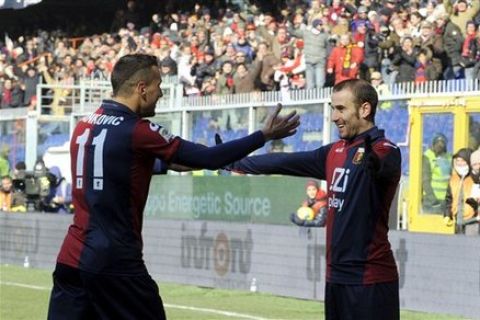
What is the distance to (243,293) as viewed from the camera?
16.7 metres

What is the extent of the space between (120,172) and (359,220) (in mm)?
1243

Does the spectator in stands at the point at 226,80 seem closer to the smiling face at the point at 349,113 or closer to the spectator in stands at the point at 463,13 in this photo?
the spectator in stands at the point at 463,13

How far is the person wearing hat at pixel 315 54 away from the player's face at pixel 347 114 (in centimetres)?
1308

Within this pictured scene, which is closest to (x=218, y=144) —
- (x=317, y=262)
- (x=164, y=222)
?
(x=317, y=262)

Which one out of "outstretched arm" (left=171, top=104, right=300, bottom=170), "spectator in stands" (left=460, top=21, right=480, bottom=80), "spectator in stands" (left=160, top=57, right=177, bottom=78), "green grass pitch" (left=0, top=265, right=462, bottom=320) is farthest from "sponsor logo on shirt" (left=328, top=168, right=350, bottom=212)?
"spectator in stands" (left=160, top=57, right=177, bottom=78)

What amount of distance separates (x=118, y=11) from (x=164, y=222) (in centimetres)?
1606

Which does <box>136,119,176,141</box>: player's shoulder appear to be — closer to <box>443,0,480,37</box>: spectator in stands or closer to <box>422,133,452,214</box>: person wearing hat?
<box>422,133,452,214</box>: person wearing hat

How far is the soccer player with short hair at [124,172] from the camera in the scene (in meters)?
6.89

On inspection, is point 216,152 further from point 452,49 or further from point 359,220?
point 452,49

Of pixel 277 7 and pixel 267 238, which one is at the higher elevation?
pixel 277 7

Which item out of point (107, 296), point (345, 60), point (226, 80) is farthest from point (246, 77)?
point (107, 296)

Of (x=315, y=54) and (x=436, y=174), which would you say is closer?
(x=436, y=174)

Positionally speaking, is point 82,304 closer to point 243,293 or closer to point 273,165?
point 273,165

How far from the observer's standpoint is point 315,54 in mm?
20859
